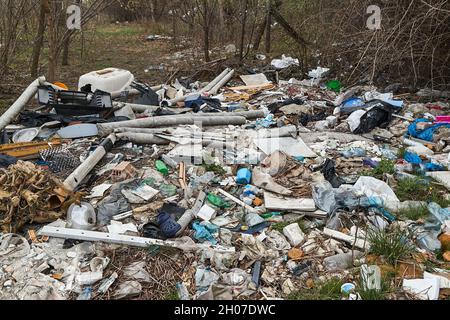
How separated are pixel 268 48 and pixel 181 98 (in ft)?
13.9

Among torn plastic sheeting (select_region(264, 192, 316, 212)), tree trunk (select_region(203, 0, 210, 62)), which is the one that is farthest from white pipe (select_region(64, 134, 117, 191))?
tree trunk (select_region(203, 0, 210, 62))

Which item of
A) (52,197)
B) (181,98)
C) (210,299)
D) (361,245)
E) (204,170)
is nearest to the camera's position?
(210,299)

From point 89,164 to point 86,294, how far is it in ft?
5.63

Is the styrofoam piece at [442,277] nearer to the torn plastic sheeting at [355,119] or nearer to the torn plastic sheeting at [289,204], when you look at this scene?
the torn plastic sheeting at [289,204]

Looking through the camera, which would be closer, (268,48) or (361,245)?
(361,245)

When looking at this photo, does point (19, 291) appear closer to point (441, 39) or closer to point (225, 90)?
point (225, 90)

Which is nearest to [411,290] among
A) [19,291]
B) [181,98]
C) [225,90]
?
[19,291]

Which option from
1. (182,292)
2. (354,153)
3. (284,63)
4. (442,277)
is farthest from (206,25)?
(442,277)

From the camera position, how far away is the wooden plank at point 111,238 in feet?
9.70

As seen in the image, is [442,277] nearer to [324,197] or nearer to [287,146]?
[324,197]

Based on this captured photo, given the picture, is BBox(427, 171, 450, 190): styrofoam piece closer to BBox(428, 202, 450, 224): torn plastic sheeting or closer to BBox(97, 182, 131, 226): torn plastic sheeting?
BBox(428, 202, 450, 224): torn plastic sheeting

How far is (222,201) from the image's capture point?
361cm

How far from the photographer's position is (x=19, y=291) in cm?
261

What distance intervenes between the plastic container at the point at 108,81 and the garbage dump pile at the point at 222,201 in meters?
0.10
